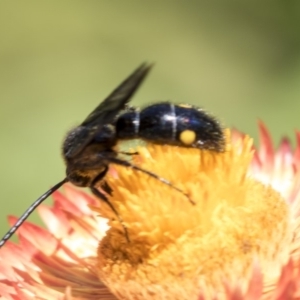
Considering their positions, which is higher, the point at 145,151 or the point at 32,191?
the point at 145,151

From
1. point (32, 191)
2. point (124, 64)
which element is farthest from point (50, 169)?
point (124, 64)

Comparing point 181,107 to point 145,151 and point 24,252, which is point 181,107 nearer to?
point 145,151

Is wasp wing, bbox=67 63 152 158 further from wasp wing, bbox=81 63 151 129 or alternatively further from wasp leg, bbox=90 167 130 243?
wasp leg, bbox=90 167 130 243

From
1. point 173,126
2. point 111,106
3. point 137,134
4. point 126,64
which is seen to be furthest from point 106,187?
point 126,64

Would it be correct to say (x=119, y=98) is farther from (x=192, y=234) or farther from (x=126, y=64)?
(x=126, y=64)

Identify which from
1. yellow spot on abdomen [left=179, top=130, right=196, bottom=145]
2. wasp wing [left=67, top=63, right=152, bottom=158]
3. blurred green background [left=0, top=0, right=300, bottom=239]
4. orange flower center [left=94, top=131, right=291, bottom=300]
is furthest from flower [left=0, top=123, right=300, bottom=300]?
blurred green background [left=0, top=0, right=300, bottom=239]

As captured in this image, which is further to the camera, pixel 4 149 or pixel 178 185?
pixel 4 149

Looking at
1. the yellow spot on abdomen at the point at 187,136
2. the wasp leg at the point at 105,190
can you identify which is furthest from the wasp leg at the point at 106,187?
the yellow spot on abdomen at the point at 187,136
